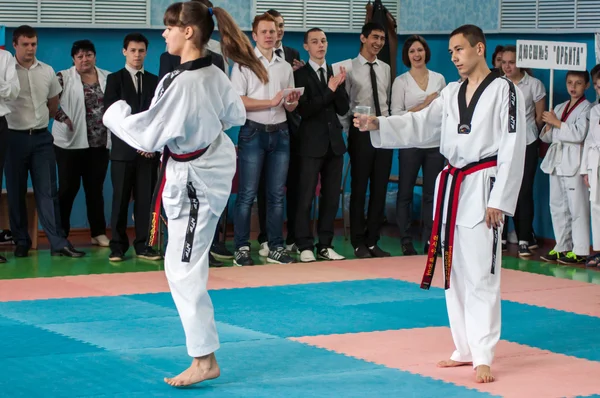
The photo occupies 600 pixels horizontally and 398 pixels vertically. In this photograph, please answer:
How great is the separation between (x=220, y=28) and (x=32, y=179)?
4.09 meters

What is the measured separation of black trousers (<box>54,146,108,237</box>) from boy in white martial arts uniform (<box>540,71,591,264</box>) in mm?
4097

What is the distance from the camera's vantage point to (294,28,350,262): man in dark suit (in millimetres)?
8094

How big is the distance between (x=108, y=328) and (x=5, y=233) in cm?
377

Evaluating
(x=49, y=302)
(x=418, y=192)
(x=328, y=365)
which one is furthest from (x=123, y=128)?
(x=418, y=192)

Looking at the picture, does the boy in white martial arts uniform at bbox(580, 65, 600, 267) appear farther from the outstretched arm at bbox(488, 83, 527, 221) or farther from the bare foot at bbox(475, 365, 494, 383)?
the bare foot at bbox(475, 365, 494, 383)

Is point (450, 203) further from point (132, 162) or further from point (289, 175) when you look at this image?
point (132, 162)

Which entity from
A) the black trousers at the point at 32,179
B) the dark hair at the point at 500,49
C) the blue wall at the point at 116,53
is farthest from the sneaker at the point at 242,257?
the dark hair at the point at 500,49

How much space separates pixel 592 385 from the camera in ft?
15.0

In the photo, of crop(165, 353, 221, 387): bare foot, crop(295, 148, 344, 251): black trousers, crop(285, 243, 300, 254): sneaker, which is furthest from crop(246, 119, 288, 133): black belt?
crop(165, 353, 221, 387): bare foot

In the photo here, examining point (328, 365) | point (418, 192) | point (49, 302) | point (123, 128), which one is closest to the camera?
point (123, 128)

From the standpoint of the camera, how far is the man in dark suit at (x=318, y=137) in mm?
8094

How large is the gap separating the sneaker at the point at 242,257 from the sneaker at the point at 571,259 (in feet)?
9.15

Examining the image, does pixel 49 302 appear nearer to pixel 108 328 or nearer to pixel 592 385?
pixel 108 328

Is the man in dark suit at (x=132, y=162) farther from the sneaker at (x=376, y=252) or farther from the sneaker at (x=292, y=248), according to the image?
the sneaker at (x=376, y=252)
